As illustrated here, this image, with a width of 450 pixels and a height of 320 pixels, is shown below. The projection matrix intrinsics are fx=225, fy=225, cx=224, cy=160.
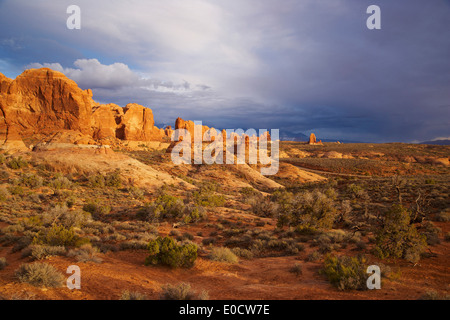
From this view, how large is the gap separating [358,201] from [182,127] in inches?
2474

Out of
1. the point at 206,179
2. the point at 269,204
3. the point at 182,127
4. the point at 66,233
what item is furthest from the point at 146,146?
the point at 66,233

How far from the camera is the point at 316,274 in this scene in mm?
6953

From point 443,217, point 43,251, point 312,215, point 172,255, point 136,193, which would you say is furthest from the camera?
point 136,193

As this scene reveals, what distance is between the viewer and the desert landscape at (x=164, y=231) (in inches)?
220

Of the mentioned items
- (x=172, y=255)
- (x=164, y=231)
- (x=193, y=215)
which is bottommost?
(x=164, y=231)

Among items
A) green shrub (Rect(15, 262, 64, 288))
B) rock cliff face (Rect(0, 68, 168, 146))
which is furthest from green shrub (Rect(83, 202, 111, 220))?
rock cliff face (Rect(0, 68, 168, 146))

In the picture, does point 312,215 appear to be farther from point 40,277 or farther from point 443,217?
point 40,277

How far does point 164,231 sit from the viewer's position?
42.6ft

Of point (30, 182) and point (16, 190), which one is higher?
point (30, 182)

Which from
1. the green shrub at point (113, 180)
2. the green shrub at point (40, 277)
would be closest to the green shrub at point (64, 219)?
the green shrub at point (40, 277)

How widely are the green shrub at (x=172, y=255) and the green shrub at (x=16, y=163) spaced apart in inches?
942

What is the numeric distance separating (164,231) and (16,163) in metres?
20.9

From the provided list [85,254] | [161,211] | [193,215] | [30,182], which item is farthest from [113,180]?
[85,254]
